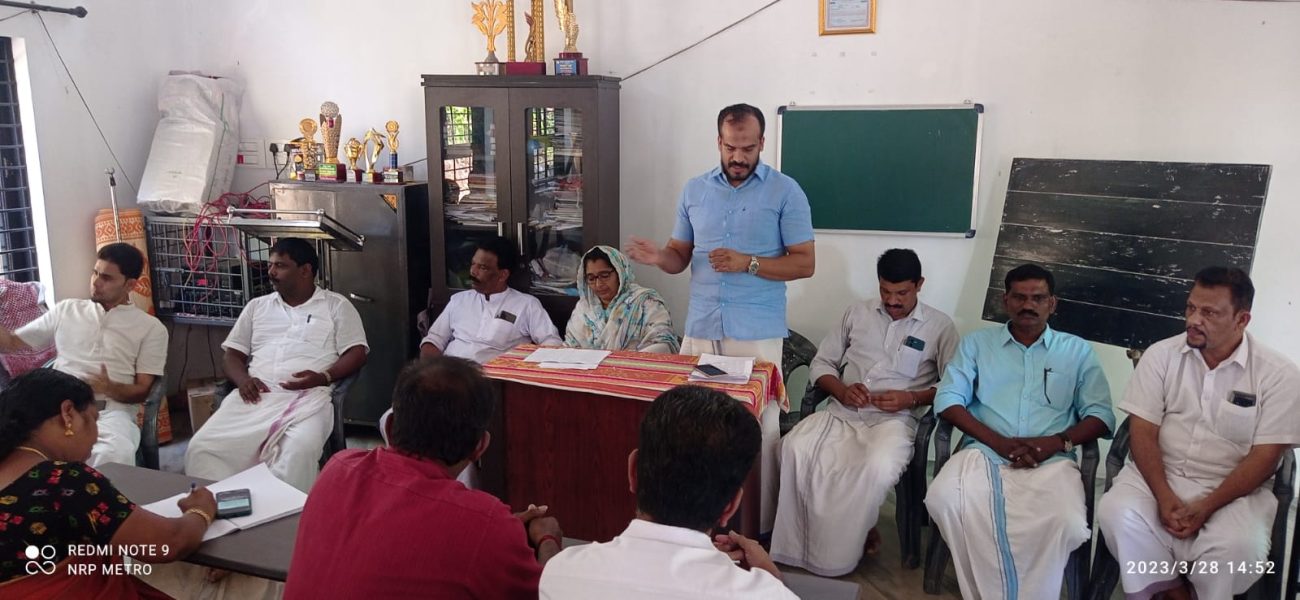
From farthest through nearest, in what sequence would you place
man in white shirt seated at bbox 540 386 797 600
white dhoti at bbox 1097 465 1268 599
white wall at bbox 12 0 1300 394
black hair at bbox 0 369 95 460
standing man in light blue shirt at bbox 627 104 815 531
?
1. white wall at bbox 12 0 1300 394
2. standing man in light blue shirt at bbox 627 104 815 531
3. white dhoti at bbox 1097 465 1268 599
4. black hair at bbox 0 369 95 460
5. man in white shirt seated at bbox 540 386 797 600

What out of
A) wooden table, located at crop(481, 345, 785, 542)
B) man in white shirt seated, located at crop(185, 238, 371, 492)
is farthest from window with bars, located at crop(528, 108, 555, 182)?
wooden table, located at crop(481, 345, 785, 542)

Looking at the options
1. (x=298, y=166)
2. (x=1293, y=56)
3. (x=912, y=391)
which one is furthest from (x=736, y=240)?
(x=298, y=166)

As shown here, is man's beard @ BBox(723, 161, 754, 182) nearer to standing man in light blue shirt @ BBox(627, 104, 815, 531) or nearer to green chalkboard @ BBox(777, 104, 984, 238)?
standing man in light blue shirt @ BBox(627, 104, 815, 531)

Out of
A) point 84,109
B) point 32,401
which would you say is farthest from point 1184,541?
point 84,109

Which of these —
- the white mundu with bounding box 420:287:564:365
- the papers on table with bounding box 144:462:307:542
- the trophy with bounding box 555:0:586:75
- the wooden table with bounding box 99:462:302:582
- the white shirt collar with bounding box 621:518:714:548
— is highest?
the trophy with bounding box 555:0:586:75

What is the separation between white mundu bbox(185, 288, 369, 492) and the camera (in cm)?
350

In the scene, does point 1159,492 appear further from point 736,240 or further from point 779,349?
point 736,240

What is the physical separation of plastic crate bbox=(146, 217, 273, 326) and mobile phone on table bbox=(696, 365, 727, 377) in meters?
2.71

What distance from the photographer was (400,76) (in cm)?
479

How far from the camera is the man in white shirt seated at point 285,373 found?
3512 mm

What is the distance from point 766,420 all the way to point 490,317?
1.45 m

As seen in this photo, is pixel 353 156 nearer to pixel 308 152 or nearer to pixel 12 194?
pixel 308 152

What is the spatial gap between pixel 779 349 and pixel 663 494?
209 cm

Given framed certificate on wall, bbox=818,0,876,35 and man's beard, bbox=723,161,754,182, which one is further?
framed certificate on wall, bbox=818,0,876,35
